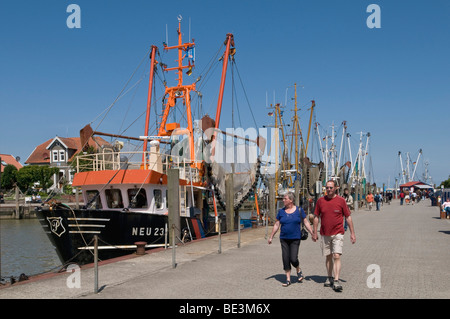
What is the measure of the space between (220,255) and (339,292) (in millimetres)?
5604

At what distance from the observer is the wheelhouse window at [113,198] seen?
17562mm

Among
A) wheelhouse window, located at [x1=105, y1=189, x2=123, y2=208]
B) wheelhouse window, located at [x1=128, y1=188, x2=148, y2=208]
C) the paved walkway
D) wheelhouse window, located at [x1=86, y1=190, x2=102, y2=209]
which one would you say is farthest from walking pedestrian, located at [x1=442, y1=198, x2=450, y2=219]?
wheelhouse window, located at [x1=86, y1=190, x2=102, y2=209]

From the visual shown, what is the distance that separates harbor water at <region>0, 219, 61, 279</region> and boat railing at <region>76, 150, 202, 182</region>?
4.18 m

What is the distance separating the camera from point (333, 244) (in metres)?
8.49

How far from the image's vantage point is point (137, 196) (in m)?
17.5

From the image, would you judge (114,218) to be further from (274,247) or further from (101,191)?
(274,247)

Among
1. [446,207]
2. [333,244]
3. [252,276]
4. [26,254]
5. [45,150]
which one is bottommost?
[26,254]

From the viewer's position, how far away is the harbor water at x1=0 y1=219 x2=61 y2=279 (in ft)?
67.3

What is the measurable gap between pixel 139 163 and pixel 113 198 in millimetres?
1614

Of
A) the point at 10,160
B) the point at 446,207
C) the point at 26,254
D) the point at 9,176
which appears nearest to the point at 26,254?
the point at 26,254

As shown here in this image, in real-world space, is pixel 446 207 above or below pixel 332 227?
below

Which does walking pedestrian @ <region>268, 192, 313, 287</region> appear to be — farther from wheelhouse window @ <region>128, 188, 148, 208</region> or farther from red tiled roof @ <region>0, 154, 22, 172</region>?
red tiled roof @ <region>0, 154, 22, 172</region>

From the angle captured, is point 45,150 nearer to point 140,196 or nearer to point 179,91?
point 179,91
